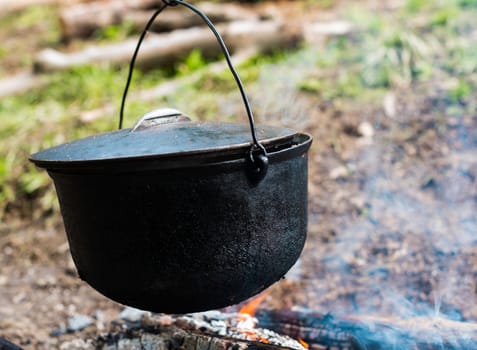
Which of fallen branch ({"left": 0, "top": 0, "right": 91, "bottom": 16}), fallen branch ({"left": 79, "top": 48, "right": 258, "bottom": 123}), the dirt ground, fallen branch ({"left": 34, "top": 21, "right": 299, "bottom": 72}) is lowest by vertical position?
the dirt ground

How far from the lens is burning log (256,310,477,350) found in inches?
84.4

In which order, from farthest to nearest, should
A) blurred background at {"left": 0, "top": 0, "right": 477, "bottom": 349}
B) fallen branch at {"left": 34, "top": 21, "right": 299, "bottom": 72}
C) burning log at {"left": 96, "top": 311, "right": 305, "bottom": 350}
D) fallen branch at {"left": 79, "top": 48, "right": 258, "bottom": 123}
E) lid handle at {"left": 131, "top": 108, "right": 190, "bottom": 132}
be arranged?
fallen branch at {"left": 34, "top": 21, "right": 299, "bottom": 72} → fallen branch at {"left": 79, "top": 48, "right": 258, "bottom": 123} → blurred background at {"left": 0, "top": 0, "right": 477, "bottom": 349} → burning log at {"left": 96, "top": 311, "right": 305, "bottom": 350} → lid handle at {"left": 131, "top": 108, "right": 190, "bottom": 132}

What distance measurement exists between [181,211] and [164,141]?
256 millimetres

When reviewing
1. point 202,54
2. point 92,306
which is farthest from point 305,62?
point 92,306

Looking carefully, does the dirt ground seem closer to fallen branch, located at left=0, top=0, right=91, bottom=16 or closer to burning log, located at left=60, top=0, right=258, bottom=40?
burning log, located at left=60, top=0, right=258, bottom=40

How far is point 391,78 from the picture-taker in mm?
5004

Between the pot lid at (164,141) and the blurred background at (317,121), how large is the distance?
155cm

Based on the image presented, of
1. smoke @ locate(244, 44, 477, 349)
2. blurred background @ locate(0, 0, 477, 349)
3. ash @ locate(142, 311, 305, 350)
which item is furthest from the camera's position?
blurred background @ locate(0, 0, 477, 349)

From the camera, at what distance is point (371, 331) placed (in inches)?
89.8

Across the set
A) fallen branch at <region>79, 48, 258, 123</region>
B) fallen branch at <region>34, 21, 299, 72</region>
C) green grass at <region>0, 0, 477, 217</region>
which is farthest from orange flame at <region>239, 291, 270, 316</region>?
fallen branch at <region>34, 21, 299, 72</region>

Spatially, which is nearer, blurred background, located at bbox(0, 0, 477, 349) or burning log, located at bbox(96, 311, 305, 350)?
burning log, located at bbox(96, 311, 305, 350)

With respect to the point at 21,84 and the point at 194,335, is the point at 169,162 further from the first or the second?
the point at 21,84

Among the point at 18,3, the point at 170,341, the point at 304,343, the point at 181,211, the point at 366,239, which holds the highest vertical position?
the point at 18,3

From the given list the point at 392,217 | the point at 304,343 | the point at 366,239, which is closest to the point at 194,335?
the point at 304,343
